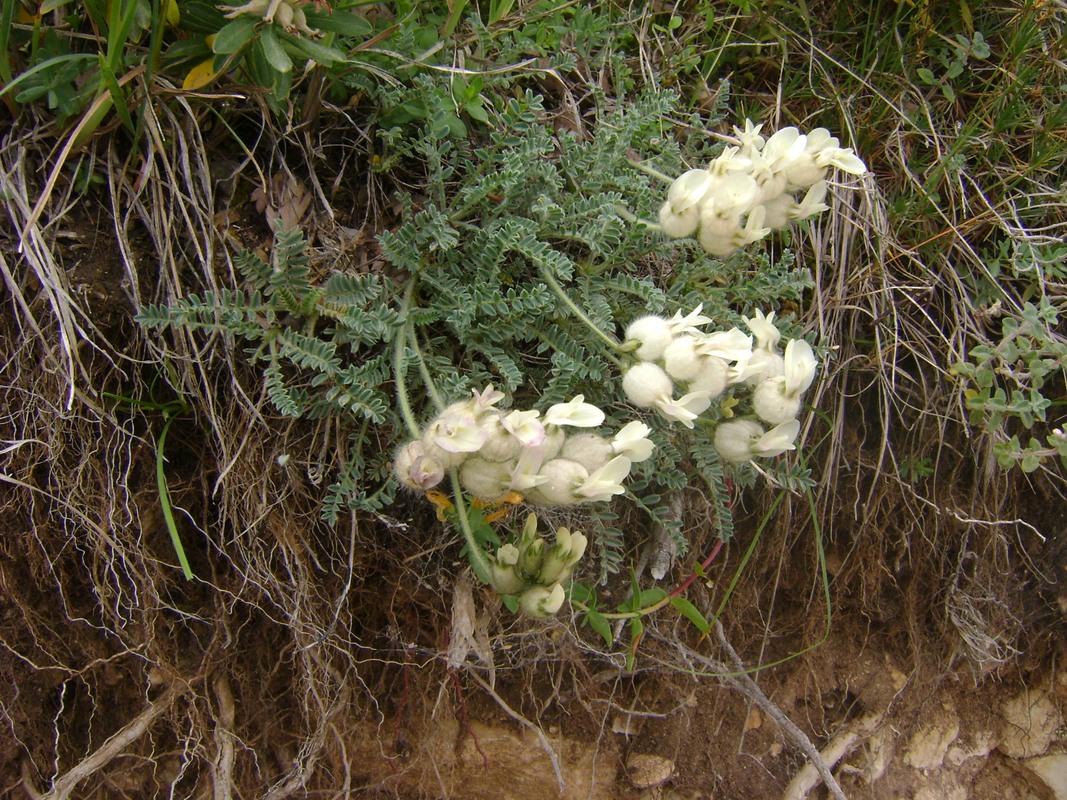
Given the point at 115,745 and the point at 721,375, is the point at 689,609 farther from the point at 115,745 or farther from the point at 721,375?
the point at 115,745

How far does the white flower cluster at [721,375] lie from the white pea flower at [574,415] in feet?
0.38

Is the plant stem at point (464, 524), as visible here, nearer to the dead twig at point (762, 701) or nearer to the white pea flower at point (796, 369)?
the white pea flower at point (796, 369)

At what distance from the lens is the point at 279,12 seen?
1405mm

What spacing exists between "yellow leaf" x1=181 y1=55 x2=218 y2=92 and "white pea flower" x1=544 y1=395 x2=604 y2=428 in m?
0.92

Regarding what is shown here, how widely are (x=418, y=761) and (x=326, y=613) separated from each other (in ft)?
1.89

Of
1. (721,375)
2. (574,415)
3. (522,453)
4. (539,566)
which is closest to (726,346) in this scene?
(721,375)

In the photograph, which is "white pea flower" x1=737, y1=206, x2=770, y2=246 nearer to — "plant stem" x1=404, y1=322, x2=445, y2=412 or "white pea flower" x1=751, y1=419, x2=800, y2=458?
"white pea flower" x1=751, y1=419, x2=800, y2=458

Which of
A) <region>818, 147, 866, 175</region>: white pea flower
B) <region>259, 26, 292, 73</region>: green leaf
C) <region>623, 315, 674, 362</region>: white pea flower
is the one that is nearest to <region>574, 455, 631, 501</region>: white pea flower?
<region>623, 315, 674, 362</region>: white pea flower

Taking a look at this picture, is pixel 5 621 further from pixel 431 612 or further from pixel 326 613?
pixel 431 612

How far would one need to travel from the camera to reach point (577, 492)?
1.35m

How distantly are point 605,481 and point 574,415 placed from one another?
0.41 feet

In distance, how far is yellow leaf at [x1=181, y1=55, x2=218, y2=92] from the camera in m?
1.56

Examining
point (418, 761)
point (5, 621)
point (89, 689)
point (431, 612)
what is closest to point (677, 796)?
point (418, 761)

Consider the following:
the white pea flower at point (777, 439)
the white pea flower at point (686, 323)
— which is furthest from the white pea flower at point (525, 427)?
the white pea flower at point (777, 439)
